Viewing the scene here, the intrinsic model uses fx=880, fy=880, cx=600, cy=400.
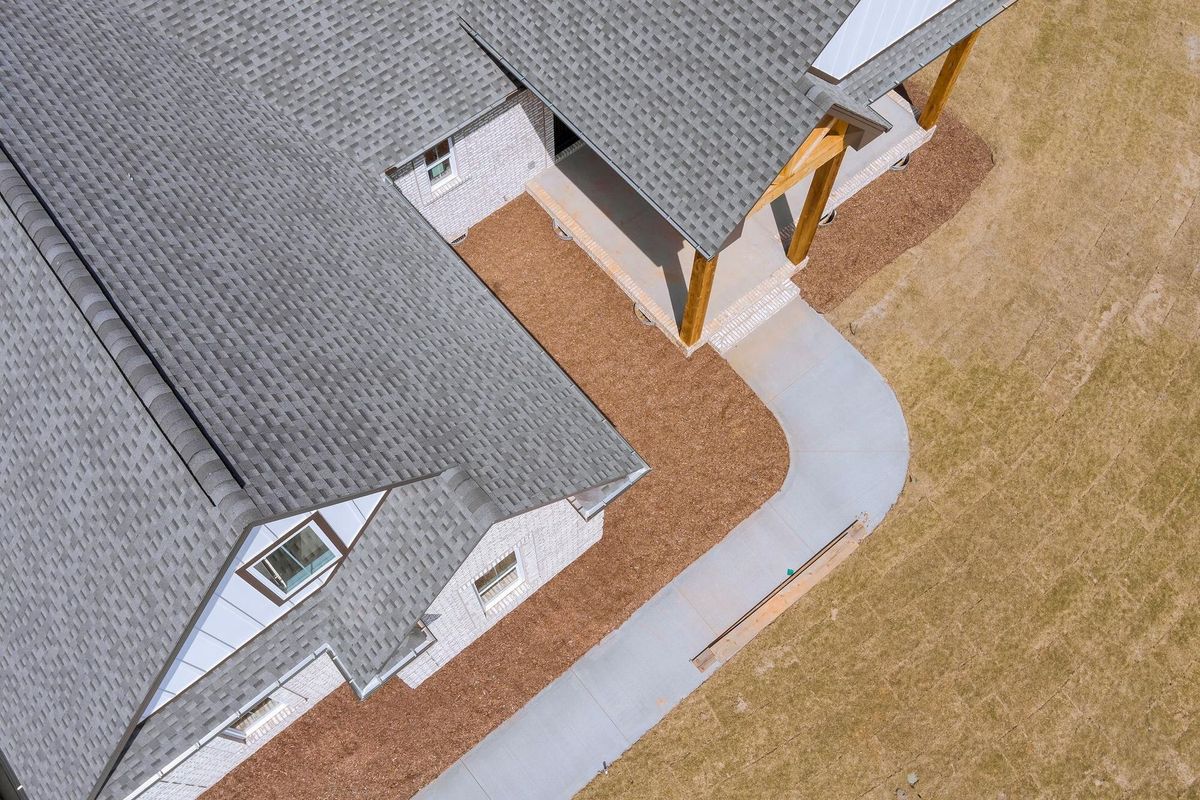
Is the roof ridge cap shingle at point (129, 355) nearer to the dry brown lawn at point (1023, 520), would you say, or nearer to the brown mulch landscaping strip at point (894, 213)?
the dry brown lawn at point (1023, 520)

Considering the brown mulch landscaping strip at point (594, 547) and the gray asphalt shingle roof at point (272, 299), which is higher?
the gray asphalt shingle roof at point (272, 299)

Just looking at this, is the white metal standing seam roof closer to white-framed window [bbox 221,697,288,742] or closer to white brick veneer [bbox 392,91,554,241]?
white brick veneer [bbox 392,91,554,241]

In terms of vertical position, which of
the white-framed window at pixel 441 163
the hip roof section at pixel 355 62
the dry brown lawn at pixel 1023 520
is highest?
the hip roof section at pixel 355 62

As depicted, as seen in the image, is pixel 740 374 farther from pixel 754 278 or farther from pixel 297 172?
pixel 297 172

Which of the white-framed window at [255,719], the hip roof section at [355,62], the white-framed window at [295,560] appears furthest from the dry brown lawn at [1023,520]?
the hip roof section at [355,62]

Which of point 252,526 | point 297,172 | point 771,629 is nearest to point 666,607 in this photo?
point 771,629

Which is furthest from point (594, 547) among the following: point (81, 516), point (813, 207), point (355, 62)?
point (355, 62)

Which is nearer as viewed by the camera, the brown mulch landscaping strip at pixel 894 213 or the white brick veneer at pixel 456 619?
the white brick veneer at pixel 456 619

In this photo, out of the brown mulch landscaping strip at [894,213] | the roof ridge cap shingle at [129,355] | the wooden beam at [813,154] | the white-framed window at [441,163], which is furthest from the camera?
the brown mulch landscaping strip at [894,213]
